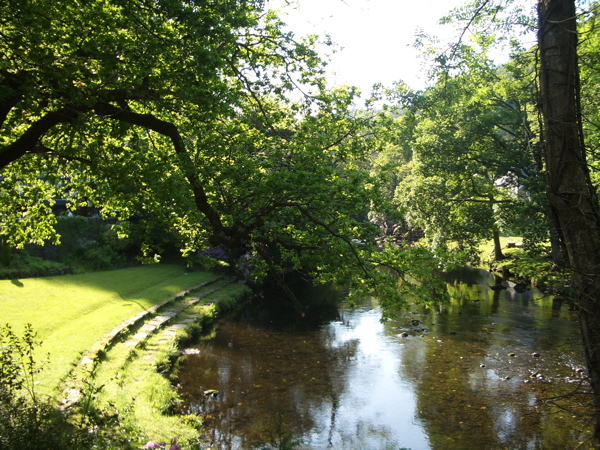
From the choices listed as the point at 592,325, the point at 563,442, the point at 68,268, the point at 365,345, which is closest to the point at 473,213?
the point at 365,345

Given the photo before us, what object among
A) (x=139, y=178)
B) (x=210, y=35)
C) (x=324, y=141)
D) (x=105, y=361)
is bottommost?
(x=105, y=361)

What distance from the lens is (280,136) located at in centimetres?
920

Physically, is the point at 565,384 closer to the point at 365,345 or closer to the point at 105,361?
the point at 365,345

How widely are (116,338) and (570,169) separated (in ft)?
37.4

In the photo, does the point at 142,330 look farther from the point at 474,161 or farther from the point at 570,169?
the point at 474,161

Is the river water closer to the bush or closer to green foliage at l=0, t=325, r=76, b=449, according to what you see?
green foliage at l=0, t=325, r=76, b=449

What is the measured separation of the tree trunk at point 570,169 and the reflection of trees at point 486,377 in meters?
5.41

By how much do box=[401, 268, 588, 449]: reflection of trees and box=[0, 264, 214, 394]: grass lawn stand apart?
8004 millimetres

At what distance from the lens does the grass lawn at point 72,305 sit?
10391 mm

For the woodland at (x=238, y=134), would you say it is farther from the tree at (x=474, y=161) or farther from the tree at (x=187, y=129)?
the tree at (x=474, y=161)

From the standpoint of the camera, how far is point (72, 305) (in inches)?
565

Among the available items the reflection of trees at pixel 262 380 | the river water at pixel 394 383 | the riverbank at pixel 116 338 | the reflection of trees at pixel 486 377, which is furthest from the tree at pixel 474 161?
the riverbank at pixel 116 338

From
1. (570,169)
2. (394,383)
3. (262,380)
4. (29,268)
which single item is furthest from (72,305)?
(570,169)

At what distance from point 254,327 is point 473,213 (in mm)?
14812
